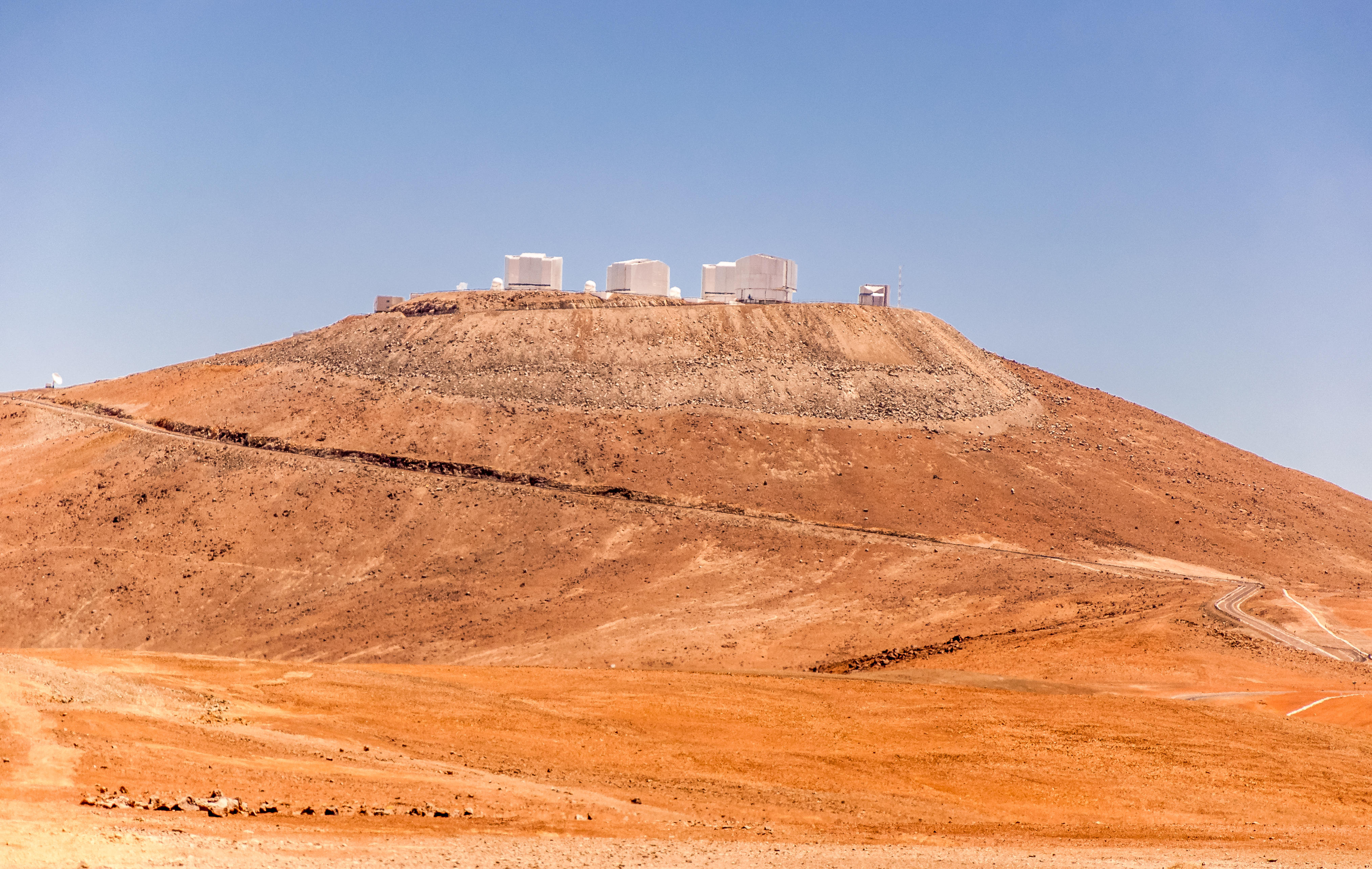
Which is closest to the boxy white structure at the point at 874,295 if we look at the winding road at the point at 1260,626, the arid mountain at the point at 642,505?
the arid mountain at the point at 642,505

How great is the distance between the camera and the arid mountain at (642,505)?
142 feet

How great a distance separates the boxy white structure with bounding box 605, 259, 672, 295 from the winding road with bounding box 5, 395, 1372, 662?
21.3m

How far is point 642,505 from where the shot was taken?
5400cm

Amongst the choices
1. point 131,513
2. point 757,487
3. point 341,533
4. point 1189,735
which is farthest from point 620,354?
point 1189,735

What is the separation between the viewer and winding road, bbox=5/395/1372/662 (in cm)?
3944

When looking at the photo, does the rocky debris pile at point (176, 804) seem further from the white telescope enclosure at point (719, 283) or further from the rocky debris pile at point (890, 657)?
the white telescope enclosure at point (719, 283)

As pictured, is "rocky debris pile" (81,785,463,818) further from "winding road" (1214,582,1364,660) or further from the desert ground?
"winding road" (1214,582,1364,660)

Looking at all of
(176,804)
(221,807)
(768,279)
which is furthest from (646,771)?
(768,279)

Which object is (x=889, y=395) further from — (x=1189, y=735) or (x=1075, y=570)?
(x=1189, y=735)

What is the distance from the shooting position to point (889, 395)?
6412 cm

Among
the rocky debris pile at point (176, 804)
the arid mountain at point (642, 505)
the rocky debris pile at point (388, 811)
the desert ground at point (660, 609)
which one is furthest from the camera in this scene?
the arid mountain at point (642, 505)

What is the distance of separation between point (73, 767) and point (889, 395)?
2022 inches

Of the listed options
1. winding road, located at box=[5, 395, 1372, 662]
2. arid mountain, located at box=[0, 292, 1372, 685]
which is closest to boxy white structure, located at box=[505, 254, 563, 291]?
arid mountain, located at box=[0, 292, 1372, 685]

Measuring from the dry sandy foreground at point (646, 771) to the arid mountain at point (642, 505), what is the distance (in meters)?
7.12
